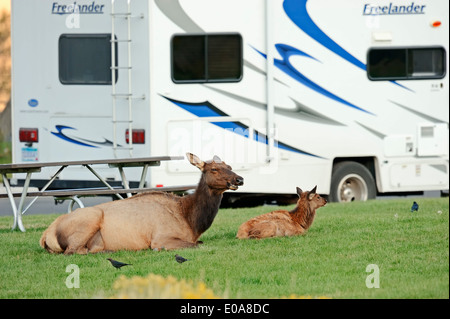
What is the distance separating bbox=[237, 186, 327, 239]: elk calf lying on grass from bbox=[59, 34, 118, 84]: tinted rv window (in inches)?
187

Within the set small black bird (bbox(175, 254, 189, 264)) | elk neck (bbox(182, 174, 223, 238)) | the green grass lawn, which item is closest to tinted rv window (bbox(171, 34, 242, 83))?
the green grass lawn

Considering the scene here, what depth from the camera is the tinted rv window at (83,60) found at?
47.2 feet

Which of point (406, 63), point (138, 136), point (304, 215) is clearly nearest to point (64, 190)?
point (138, 136)

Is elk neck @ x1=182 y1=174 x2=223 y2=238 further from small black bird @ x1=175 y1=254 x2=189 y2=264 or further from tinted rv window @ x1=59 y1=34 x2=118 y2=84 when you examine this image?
tinted rv window @ x1=59 y1=34 x2=118 y2=84

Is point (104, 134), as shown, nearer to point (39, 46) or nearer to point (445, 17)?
point (39, 46)

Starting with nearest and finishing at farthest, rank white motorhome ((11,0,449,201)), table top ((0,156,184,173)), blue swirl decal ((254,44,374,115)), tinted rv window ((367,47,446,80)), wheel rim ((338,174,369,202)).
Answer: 1. table top ((0,156,184,173))
2. white motorhome ((11,0,449,201))
3. blue swirl decal ((254,44,374,115))
4. tinted rv window ((367,47,446,80))
5. wheel rim ((338,174,369,202))

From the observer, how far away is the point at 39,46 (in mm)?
14477

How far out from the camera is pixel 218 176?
10031mm

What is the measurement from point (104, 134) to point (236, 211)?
2358mm

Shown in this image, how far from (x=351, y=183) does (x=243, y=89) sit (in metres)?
2.49

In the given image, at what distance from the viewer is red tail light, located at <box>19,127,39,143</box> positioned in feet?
47.1

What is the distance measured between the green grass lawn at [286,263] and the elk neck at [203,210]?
0.24 meters
